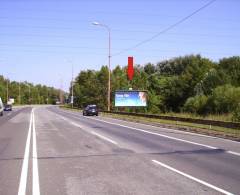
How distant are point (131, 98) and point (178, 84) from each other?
4493 centimetres

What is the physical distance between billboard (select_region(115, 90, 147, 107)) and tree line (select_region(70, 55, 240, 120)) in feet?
34.0

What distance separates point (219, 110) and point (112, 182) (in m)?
49.1

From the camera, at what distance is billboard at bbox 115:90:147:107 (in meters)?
56.3

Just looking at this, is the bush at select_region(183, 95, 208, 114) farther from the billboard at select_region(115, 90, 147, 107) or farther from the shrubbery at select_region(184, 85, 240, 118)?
the billboard at select_region(115, 90, 147, 107)

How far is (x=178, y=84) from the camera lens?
99688mm

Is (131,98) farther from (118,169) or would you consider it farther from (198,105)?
(118,169)

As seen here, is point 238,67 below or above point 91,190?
above

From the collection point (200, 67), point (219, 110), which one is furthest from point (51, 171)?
point (200, 67)

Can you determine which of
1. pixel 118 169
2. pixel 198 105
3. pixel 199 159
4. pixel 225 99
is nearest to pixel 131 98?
pixel 225 99

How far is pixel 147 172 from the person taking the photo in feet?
36.5

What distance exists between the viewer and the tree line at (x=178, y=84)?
246 ft

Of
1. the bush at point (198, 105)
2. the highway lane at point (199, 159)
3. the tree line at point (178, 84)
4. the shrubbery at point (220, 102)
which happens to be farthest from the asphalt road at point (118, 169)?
the bush at point (198, 105)

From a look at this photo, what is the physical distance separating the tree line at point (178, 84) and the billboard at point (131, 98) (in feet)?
34.0

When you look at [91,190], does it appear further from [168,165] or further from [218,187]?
[168,165]
